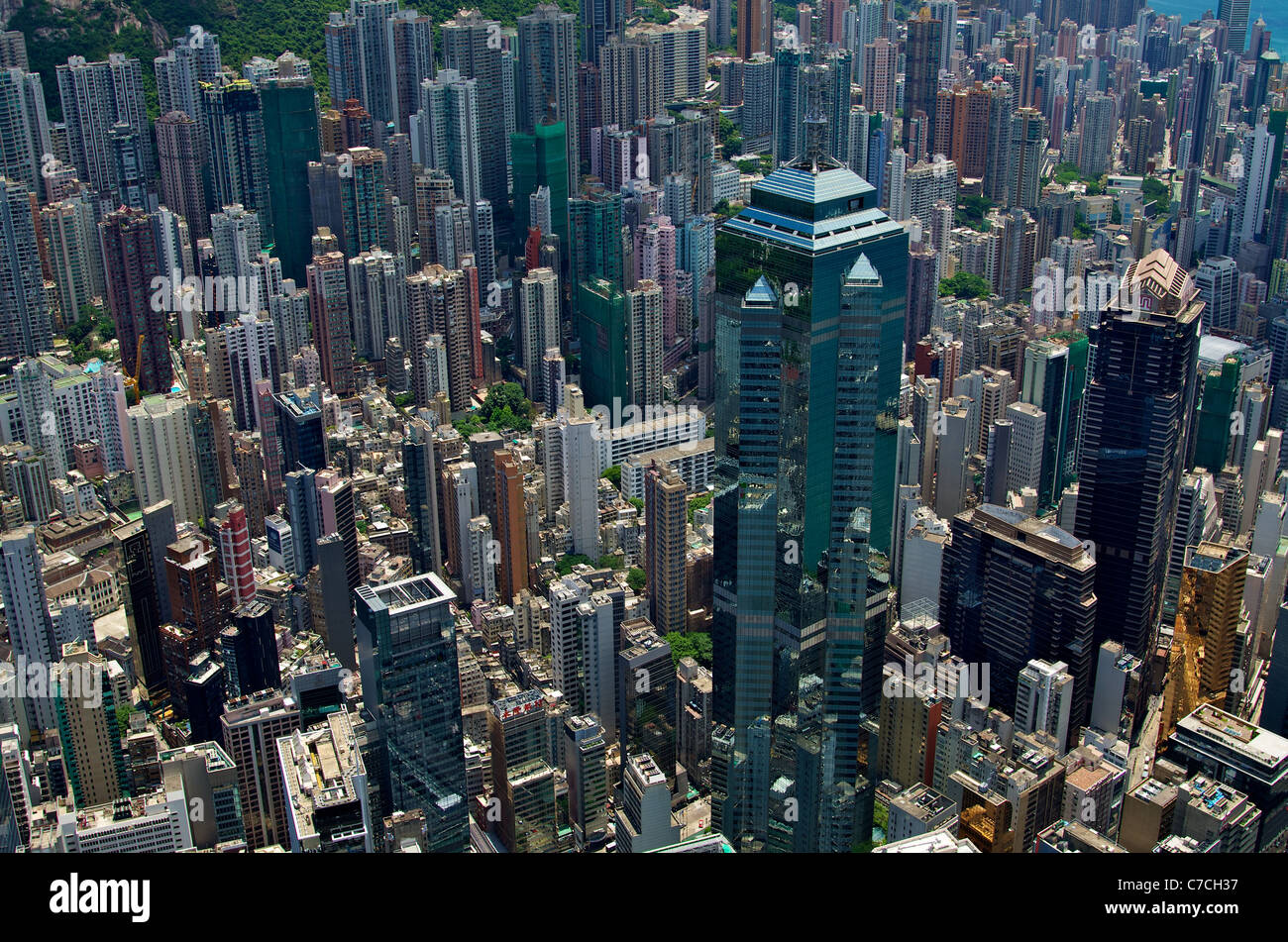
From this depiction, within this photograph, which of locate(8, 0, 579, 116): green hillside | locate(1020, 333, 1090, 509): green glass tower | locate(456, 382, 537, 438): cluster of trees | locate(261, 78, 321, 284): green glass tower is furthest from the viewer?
locate(8, 0, 579, 116): green hillside

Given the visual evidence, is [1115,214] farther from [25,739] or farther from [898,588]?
[25,739]

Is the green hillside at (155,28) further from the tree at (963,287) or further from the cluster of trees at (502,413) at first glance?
the tree at (963,287)

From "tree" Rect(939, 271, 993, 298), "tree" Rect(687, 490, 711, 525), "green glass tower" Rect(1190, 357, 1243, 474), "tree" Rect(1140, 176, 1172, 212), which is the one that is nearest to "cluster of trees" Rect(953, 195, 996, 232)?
"tree" Rect(939, 271, 993, 298)

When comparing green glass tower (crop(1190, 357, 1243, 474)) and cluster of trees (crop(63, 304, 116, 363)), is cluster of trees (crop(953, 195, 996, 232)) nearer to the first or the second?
green glass tower (crop(1190, 357, 1243, 474))

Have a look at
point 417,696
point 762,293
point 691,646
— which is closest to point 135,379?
point 691,646

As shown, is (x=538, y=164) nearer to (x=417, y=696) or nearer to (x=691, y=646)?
(x=691, y=646)
